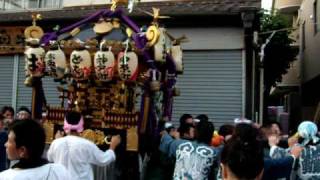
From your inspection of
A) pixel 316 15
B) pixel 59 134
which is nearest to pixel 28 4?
pixel 59 134

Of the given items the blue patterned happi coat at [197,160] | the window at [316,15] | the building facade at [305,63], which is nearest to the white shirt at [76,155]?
the blue patterned happi coat at [197,160]

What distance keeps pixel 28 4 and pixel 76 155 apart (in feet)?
38.1

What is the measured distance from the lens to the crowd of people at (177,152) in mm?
3379

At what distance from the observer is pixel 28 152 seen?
336 cm

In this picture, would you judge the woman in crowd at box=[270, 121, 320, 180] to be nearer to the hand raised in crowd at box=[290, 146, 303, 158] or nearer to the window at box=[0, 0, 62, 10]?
the hand raised in crowd at box=[290, 146, 303, 158]

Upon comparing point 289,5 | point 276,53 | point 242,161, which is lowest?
point 242,161

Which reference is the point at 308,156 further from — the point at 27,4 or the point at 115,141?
the point at 27,4

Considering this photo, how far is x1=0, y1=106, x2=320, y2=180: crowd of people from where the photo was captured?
338 cm

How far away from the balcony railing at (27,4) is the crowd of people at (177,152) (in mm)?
8553

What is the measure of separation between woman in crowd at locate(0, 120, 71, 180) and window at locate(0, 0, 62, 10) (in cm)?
1284

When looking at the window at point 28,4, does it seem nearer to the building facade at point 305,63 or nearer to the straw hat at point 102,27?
the straw hat at point 102,27

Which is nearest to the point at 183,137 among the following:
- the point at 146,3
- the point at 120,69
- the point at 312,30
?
the point at 120,69

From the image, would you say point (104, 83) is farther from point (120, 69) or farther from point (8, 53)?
point (8, 53)

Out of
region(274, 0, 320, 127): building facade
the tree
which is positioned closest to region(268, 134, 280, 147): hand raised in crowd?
region(274, 0, 320, 127): building facade
